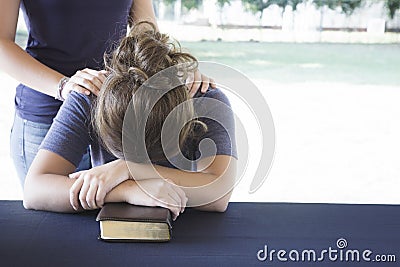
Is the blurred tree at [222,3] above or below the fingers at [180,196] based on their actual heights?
above

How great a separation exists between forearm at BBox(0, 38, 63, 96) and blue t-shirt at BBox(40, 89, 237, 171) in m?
0.11

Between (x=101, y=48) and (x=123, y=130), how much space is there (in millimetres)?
433

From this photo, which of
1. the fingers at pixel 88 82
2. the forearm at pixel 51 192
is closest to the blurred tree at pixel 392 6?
the fingers at pixel 88 82

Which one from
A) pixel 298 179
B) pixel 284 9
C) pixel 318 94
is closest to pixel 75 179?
pixel 298 179

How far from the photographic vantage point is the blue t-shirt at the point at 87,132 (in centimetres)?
134

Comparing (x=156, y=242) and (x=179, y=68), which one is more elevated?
(x=179, y=68)

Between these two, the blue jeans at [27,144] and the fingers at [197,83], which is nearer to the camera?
the fingers at [197,83]

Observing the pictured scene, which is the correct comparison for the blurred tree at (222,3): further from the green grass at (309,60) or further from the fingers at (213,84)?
the fingers at (213,84)

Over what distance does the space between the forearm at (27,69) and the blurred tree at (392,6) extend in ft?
9.95

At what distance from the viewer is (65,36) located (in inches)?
61.5

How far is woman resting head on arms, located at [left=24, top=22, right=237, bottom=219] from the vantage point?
4.00ft

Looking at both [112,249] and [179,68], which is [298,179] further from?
[112,249]

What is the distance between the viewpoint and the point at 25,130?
5.19 ft

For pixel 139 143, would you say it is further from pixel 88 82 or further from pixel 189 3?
pixel 189 3
